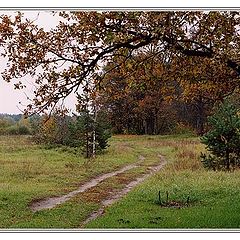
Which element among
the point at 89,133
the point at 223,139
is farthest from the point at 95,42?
the point at 223,139

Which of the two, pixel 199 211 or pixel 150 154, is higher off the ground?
pixel 150 154

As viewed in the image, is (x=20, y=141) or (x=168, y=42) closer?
(x=168, y=42)

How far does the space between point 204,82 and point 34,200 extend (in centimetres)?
222

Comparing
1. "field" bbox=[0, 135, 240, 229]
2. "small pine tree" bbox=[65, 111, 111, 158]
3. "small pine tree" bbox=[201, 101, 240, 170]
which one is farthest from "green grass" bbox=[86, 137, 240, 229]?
"small pine tree" bbox=[65, 111, 111, 158]

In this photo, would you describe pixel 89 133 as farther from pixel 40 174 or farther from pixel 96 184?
pixel 40 174

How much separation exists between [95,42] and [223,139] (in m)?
1.84

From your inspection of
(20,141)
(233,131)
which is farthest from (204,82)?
(20,141)

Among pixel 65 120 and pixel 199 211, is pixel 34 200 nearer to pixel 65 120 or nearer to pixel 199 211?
pixel 65 120

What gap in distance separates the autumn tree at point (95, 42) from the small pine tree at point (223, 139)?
67cm

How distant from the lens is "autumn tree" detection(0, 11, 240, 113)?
25.7 ft

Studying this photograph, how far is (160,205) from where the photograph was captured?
8.38m

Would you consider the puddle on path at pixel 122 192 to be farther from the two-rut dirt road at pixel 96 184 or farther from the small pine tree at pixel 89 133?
the small pine tree at pixel 89 133

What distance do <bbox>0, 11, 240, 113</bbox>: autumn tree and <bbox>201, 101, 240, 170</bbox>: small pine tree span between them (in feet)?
2.19
